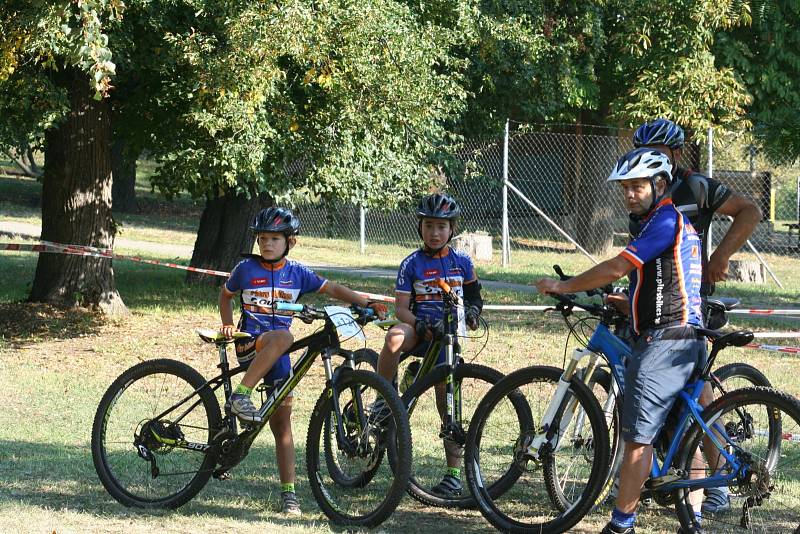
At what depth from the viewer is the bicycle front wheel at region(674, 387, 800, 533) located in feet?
17.4

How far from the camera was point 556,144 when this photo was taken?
94.4ft

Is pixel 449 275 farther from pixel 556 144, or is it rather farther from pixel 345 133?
pixel 556 144

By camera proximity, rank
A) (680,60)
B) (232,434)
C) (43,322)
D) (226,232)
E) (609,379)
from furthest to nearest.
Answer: (680,60) → (226,232) → (43,322) → (232,434) → (609,379)

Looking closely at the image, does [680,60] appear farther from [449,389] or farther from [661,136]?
[449,389]

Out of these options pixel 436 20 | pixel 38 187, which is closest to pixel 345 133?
pixel 436 20

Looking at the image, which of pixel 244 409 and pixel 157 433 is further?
pixel 157 433

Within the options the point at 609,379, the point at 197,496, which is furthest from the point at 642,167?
the point at 197,496

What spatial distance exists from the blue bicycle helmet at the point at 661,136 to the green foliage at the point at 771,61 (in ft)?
58.4

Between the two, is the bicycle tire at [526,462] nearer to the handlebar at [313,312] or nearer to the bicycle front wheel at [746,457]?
the bicycle front wheel at [746,457]

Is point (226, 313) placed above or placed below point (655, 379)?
above

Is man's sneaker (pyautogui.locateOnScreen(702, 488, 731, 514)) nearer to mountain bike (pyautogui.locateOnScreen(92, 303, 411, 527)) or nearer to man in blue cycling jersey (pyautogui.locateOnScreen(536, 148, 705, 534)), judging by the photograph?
man in blue cycling jersey (pyautogui.locateOnScreen(536, 148, 705, 534))

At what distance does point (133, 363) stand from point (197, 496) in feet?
17.5

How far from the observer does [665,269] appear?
17.6ft

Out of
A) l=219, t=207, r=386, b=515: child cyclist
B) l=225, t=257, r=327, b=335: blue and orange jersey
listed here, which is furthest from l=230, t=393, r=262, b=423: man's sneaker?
l=225, t=257, r=327, b=335: blue and orange jersey
